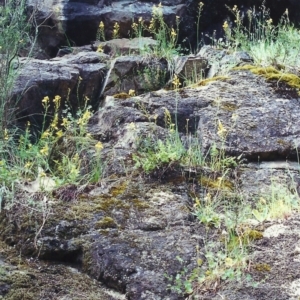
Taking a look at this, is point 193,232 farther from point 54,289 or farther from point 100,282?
point 54,289

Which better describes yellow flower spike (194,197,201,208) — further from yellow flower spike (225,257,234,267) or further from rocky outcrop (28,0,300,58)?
rocky outcrop (28,0,300,58)

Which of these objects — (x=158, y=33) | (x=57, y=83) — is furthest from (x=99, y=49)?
(x=57, y=83)

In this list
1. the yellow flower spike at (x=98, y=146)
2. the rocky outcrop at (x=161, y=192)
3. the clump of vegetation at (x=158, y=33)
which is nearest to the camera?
the rocky outcrop at (x=161, y=192)

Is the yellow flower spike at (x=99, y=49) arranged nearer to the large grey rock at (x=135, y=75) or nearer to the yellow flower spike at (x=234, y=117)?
the large grey rock at (x=135, y=75)

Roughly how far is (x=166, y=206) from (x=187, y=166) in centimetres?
59

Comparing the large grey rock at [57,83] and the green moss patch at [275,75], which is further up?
the green moss patch at [275,75]

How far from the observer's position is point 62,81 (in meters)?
6.86

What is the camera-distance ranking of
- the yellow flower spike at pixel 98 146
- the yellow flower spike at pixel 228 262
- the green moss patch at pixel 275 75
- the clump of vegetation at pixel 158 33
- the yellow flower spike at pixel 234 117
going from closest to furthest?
the yellow flower spike at pixel 228 262 < the yellow flower spike at pixel 98 146 < the yellow flower spike at pixel 234 117 < the green moss patch at pixel 275 75 < the clump of vegetation at pixel 158 33

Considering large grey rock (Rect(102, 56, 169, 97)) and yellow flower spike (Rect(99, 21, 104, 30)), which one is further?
yellow flower spike (Rect(99, 21, 104, 30))

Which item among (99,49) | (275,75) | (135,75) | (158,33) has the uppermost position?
(275,75)

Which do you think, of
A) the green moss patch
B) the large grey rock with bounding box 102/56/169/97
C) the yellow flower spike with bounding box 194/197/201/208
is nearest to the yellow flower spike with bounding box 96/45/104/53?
the large grey rock with bounding box 102/56/169/97

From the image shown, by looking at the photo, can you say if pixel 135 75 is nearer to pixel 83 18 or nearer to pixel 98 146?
pixel 83 18

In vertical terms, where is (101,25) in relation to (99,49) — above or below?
above

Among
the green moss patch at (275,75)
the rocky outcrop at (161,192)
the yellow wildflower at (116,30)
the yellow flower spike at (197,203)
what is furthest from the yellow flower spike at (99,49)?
the yellow flower spike at (197,203)
